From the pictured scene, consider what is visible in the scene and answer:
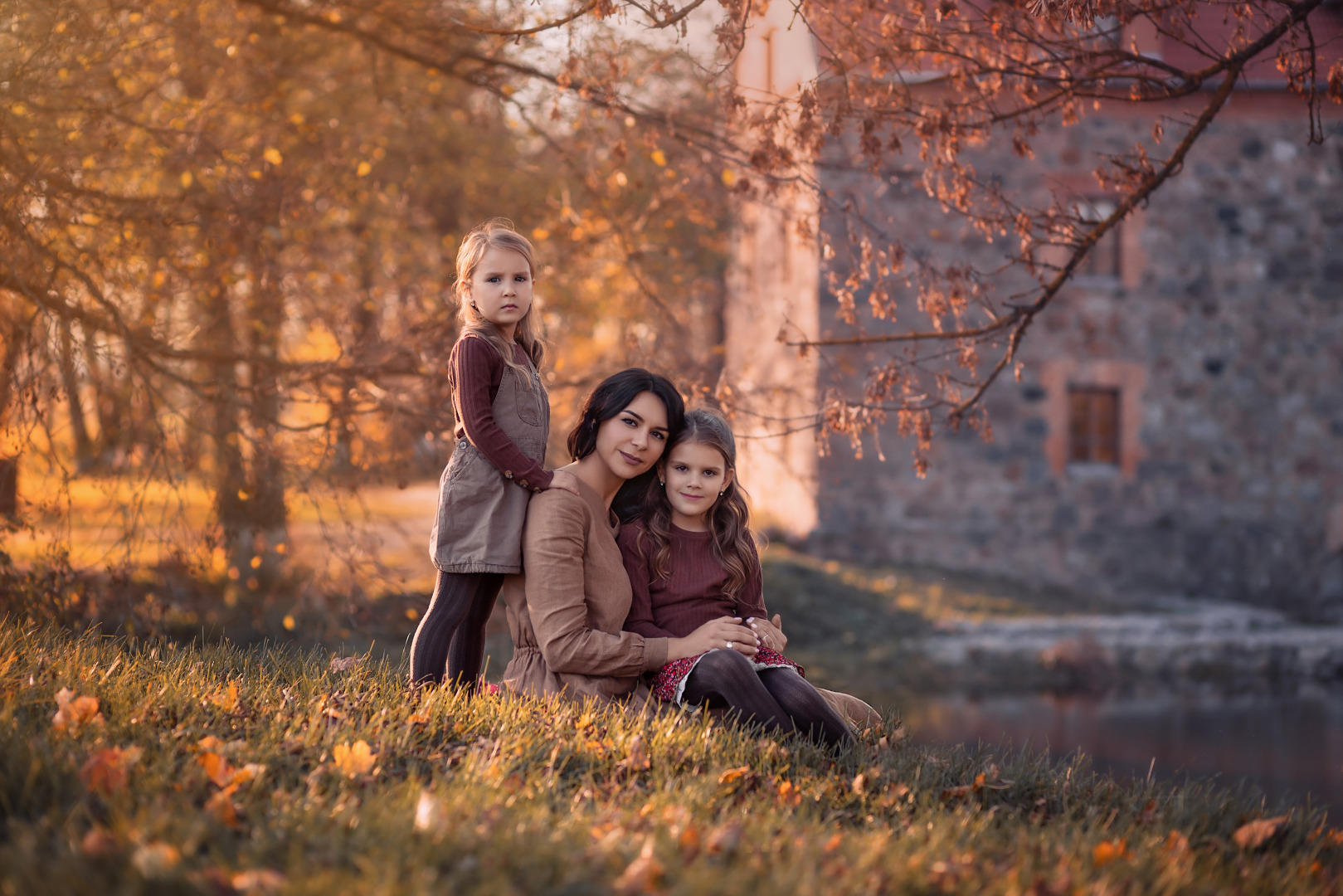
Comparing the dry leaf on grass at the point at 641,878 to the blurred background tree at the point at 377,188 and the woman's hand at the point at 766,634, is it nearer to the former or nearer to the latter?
the woman's hand at the point at 766,634

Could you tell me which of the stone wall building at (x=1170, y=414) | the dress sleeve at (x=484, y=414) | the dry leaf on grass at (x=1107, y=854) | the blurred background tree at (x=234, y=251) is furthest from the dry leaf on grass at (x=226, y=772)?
the stone wall building at (x=1170, y=414)

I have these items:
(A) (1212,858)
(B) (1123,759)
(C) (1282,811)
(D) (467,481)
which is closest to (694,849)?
(A) (1212,858)

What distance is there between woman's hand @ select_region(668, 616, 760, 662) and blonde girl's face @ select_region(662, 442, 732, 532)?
396mm

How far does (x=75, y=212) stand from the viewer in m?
5.85

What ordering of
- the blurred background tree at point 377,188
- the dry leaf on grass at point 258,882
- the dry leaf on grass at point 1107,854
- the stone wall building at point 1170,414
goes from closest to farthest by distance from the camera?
the dry leaf on grass at point 258,882, the dry leaf on grass at point 1107,854, the blurred background tree at point 377,188, the stone wall building at point 1170,414

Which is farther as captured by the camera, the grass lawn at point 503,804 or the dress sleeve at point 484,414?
the dress sleeve at point 484,414

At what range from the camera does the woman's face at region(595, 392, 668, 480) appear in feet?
12.2

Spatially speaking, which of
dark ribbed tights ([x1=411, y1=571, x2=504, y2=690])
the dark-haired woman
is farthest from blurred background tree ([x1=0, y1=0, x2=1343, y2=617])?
dark ribbed tights ([x1=411, y1=571, x2=504, y2=690])

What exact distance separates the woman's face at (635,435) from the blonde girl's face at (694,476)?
0.08 m

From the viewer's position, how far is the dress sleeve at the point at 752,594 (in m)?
3.84

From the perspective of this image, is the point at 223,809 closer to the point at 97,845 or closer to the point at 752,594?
the point at 97,845

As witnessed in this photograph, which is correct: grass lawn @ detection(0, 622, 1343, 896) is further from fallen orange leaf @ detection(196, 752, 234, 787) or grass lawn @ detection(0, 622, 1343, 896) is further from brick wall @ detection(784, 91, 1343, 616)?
brick wall @ detection(784, 91, 1343, 616)

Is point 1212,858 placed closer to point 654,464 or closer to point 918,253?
point 654,464

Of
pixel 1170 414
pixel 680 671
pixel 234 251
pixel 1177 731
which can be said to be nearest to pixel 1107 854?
pixel 680 671
